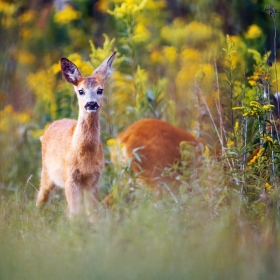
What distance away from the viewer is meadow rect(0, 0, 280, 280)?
4.42m

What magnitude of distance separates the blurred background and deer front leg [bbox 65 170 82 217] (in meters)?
0.71

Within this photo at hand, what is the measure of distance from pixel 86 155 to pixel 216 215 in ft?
4.92

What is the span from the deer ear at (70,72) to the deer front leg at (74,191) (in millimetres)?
838

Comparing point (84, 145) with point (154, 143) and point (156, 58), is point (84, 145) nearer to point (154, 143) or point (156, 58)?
point (154, 143)

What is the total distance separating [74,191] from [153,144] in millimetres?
1374

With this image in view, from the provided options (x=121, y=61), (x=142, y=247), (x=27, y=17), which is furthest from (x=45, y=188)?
(x=27, y=17)

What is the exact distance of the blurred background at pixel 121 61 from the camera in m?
8.66

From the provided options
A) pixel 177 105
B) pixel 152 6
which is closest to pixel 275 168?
pixel 177 105

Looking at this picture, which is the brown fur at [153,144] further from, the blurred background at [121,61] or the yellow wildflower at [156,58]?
the yellow wildflower at [156,58]

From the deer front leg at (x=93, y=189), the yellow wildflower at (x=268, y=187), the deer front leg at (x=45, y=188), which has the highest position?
the yellow wildflower at (x=268, y=187)

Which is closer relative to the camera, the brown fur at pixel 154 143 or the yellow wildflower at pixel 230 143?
the yellow wildflower at pixel 230 143

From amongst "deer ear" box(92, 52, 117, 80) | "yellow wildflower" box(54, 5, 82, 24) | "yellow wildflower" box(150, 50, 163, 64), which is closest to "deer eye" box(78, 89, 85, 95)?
"deer ear" box(92, 52, 117, 80)

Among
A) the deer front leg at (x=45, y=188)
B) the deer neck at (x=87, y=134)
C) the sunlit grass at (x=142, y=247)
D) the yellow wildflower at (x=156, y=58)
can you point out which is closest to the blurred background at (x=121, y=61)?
the yellow wildflower at (x=156, y=58)

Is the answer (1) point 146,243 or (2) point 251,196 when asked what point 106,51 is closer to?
(2) point 251,196
